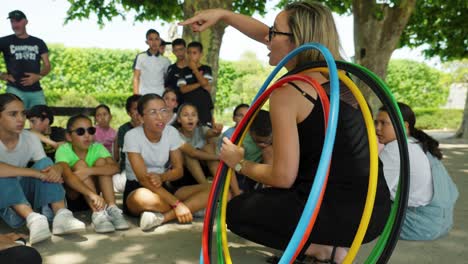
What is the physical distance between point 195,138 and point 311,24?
125 inches

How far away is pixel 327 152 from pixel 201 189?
9.05 ft

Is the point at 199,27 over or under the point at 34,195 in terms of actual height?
over

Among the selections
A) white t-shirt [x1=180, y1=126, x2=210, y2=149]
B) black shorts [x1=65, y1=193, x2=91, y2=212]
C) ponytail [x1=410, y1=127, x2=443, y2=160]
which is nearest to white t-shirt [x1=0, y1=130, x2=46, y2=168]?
black shorts [x1=65, y1=193, x2=91, y2=212]

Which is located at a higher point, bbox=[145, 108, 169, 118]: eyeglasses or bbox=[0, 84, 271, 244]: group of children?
bbox=[145, 108, 169, 118]: eyeglasses

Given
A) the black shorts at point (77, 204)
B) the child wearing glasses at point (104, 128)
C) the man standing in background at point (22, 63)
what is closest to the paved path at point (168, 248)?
the black shorts at point (77, 204)

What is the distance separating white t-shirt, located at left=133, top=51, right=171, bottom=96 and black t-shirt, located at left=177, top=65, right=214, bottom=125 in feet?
1.63

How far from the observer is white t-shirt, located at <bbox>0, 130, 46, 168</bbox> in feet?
13.4

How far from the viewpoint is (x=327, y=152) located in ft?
7.54

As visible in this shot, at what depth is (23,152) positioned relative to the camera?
421 centimetres

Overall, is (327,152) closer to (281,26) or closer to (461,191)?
(281,26)

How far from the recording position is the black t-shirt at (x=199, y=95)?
22.9ft

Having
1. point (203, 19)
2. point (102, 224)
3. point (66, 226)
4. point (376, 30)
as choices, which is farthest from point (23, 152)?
point (376, 30)

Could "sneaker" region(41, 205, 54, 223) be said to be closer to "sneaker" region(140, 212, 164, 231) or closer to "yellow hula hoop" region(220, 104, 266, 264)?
"sneaker" region(140, 212, 164, 231)

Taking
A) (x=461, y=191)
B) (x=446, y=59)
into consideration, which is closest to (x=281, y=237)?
(x=461, y=191)
